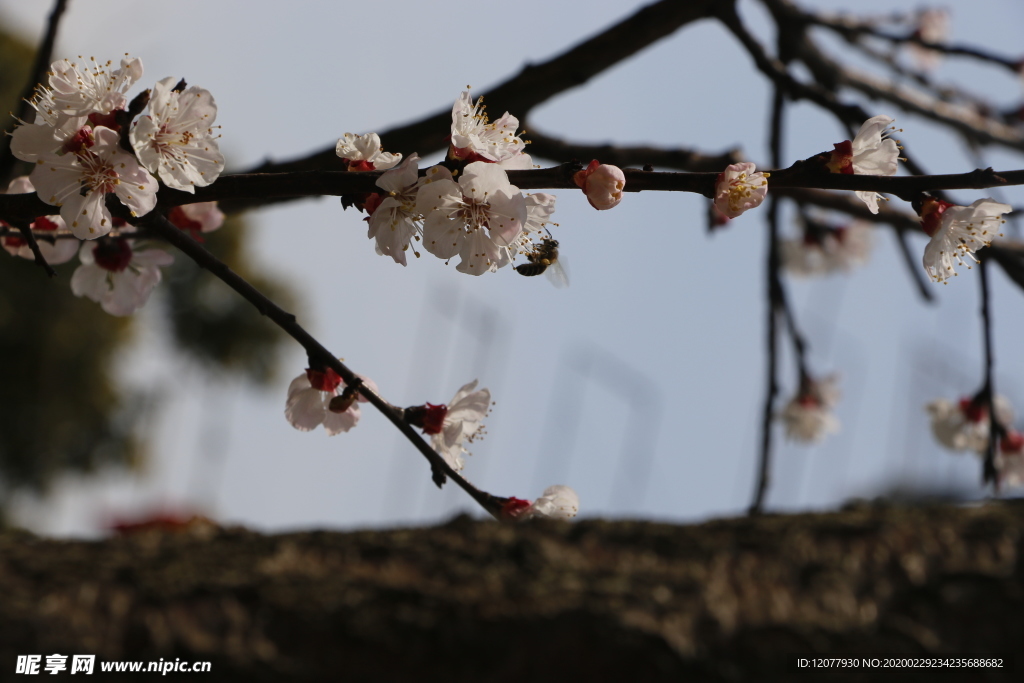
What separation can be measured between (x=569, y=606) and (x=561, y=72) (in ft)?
4.19

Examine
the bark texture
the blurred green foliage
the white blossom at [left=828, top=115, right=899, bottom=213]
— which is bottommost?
the bark texture

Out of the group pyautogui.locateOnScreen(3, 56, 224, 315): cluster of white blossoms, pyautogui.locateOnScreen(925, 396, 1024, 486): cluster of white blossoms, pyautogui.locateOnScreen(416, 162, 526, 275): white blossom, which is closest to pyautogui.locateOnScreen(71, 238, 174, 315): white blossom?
pyautogui.locateOnScreen(3, 56, 224, 315): cluster of white blossoms

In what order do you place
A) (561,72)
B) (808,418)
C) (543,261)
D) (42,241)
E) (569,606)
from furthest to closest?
(808,418), (561,72), (543,261), (42,241), (569,606)

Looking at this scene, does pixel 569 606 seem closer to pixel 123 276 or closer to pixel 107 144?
pixel 107 144

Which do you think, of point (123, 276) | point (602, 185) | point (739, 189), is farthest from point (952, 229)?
point (123, 276)

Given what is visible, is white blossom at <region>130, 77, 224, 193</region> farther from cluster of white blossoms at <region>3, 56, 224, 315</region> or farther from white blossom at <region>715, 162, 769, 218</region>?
white blossom at <region>715, 162, 769, 218</region>

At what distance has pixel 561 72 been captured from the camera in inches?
59.0

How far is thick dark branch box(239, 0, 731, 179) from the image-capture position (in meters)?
1.48

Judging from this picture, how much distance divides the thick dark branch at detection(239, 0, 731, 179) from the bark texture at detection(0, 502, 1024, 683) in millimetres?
1144

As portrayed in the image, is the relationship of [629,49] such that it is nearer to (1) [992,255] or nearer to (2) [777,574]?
(1) [992,255]

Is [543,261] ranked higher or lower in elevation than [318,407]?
higher

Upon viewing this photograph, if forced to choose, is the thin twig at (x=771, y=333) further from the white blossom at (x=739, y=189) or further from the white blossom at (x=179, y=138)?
the white blossom at (x=179, y=138)

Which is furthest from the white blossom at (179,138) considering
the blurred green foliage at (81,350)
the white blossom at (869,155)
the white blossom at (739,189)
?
the blurred green foliage at (81,350)

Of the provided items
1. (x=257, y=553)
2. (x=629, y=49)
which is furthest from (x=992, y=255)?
(x=257, y=553)
